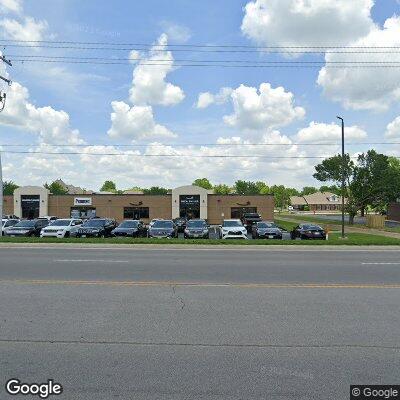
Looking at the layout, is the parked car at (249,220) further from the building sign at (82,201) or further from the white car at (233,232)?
the building sign at (82,201)

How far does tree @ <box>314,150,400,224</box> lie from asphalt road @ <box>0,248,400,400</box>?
41143 millimetres

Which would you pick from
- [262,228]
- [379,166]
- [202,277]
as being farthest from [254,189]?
[202,277]

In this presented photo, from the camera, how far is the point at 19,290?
8328mm

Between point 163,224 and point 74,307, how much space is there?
20.2m

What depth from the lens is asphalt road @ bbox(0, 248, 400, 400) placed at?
4.11m

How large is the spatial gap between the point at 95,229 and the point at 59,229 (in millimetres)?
2571

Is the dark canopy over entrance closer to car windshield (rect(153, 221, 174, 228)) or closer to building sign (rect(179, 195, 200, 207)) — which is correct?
building sign (rect(179, 195, 200, 207))

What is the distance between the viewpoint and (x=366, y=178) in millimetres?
48969

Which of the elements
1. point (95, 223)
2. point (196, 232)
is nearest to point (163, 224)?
point (196, 232)

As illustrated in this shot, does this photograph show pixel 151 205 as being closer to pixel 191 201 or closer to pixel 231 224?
pixel 191 201

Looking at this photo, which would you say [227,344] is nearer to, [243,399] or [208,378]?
[208,378]

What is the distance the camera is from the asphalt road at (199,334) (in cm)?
411

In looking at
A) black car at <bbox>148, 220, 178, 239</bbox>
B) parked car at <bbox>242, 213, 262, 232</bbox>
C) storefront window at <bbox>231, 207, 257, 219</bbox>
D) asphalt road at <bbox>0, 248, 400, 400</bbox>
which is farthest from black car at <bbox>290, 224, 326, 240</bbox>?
storefront window at <bbox>231, 207, 257, 219</bbox>

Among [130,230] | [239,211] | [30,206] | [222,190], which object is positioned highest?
[222,190]
